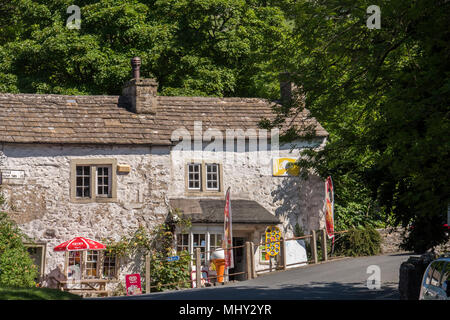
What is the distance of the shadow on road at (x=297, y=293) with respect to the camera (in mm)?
17969

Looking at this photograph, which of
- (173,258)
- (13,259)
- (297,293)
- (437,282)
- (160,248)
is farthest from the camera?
(160,248)

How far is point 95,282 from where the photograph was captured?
25.3m

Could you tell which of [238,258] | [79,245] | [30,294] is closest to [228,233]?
[238,258]

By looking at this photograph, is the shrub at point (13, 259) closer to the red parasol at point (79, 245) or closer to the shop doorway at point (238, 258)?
the red parasol at point (79, 245)

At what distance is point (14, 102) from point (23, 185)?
3.66 m

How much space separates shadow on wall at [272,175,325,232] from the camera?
29.2m

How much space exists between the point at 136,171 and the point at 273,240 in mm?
5788

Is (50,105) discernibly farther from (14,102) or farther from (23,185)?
(23,185)

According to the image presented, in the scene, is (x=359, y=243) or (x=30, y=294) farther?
(x=359, y=243)

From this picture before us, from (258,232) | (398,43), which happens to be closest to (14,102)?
(258,232)

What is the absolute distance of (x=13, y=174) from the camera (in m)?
25.6

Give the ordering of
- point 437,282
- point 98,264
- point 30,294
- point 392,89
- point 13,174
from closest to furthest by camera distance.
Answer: point 437,282
point 392,89
point 30,294
point 13,174
point 98,264

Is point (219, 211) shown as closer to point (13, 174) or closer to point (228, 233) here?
point (228, 233)

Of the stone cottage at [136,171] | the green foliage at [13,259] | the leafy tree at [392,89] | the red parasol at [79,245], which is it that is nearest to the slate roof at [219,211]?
the stone cottage at [136,171]
